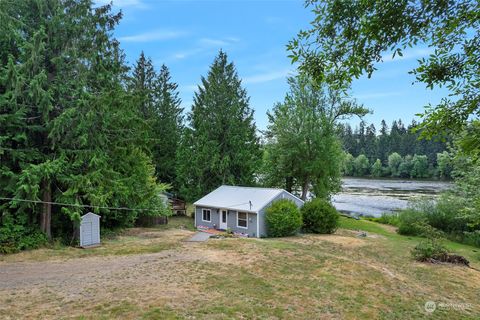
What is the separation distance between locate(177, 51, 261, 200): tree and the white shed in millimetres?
12371

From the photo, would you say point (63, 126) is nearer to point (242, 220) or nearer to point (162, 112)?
point (242, 220)

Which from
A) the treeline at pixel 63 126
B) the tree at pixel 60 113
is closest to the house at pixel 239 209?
the treeline at pixel 63 126

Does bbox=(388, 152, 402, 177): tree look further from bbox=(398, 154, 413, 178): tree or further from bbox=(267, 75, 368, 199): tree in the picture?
bbox=(267, 75, 368, 199): tree

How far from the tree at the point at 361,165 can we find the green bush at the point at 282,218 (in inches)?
2252

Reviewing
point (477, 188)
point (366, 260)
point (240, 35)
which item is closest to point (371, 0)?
point (240, 35)

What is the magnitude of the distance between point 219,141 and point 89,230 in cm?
1499

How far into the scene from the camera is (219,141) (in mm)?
28547

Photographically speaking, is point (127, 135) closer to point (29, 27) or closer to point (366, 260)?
point (29, 27)

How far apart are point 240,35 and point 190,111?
23.1 m

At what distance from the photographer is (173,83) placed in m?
36.6

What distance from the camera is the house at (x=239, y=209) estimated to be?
788 inches

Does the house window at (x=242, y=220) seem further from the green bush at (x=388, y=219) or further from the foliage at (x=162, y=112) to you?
the green bush at (x=388, y=219)

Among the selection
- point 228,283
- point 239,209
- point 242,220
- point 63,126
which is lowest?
point 228,283

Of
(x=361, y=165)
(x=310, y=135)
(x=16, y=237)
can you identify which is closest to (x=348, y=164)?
(x=310, y=135)
